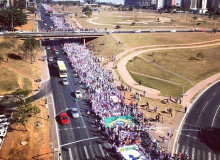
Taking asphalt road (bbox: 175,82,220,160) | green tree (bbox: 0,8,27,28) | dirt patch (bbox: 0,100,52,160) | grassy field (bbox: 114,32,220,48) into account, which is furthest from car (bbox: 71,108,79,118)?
green tree (bbox: 0,8,27,28)

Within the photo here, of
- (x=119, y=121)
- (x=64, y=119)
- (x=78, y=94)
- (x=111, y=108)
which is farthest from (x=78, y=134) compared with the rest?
(x=78, y=94)

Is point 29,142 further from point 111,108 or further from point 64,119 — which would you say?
point 111,108

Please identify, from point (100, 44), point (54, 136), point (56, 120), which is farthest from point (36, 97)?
point (100, 44)

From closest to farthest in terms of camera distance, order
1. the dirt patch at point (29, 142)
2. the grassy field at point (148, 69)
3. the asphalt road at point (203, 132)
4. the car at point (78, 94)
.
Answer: the dirt patch at point (29, 142) < the asphalt road at point (203, 132) < the car at point (78, 94) < the grassy field at point (148, 69)

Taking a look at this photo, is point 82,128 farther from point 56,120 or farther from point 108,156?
point 108,156

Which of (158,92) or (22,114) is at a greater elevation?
(22,114)

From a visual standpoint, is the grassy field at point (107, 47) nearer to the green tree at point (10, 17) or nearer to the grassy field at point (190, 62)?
the grassy field at point (190, 62)

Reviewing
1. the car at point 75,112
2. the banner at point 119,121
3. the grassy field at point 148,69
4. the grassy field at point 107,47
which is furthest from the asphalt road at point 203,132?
the grassy field at point 107,47
